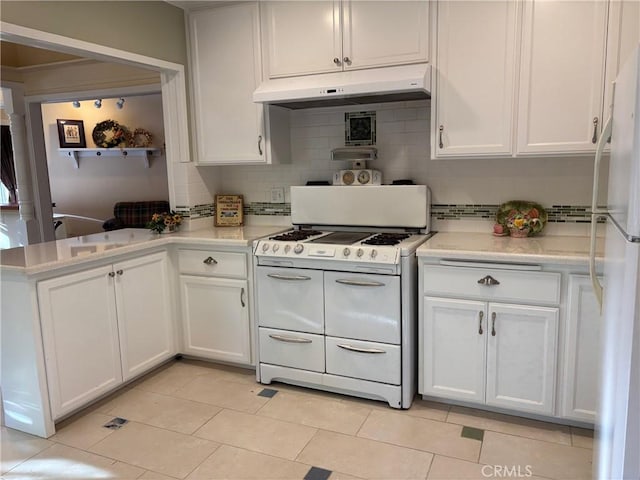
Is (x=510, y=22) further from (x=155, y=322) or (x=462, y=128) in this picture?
(x=155, y=322)

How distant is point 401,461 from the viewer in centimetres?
214

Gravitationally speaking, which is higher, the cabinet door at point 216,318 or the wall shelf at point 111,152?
the wall shelf at point 111,152

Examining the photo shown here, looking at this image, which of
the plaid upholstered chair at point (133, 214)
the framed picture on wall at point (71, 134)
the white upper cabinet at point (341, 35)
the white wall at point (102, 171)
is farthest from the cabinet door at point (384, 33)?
the framed picture on wall at point (71, 134)

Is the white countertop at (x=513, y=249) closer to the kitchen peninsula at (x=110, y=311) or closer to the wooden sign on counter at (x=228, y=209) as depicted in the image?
the kitchen peninsula at (x=110, y=311)

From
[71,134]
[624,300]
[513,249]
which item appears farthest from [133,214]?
[624,300]

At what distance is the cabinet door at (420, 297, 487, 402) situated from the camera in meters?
2.44

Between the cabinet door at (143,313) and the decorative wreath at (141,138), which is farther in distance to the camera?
the decorative wreath at (141,138)

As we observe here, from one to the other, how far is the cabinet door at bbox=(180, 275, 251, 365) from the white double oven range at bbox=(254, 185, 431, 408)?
0.18m

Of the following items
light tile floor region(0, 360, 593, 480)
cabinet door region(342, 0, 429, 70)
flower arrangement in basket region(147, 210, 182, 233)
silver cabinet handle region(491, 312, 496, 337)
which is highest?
cabinet door region(342, 0, 429, 70)

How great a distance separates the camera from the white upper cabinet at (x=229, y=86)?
311 cm

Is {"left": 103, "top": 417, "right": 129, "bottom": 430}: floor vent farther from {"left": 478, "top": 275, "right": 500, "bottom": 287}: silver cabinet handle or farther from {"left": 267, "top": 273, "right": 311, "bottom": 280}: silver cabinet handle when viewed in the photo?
{"left": 478, "top": 275, "right": 500, "bottom": 287}: silver cabinet handle

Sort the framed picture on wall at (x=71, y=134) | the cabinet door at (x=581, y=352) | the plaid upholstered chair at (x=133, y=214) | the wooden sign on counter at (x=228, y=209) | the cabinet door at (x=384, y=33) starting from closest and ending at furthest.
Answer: the cabinet door at (x=581, y=352)
the cabinet door at (x=384, y=33)
the wooden sign on counter at (x=228, y=209)
the plaid upholstered chair at (x=133, y=214)
the framed picture on wall at (x=71, y=134)

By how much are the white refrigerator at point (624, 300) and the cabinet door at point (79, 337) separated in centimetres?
234

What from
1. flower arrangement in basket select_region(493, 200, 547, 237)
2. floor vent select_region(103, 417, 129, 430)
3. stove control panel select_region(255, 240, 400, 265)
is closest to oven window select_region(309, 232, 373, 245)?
stove control panel select_region(255, 240, 400, 265)
